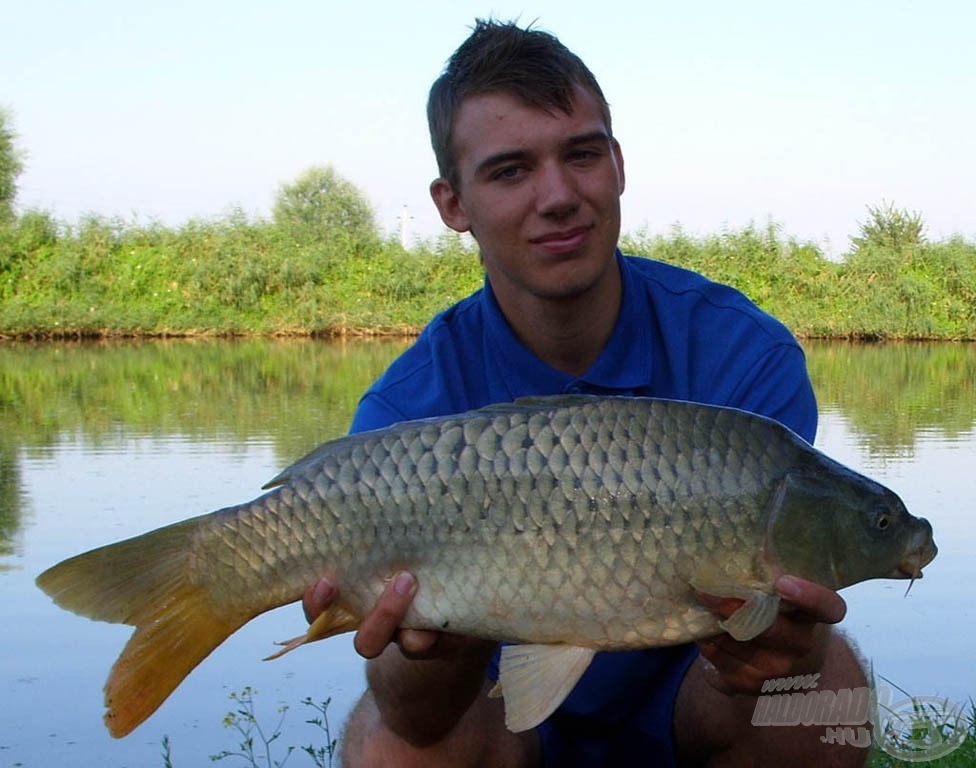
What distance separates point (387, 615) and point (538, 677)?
0.63 ft

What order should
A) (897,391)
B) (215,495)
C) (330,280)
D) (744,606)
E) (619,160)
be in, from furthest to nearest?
1. (330,280)
2. (897,391)
3. (215,495)
4. (619,160)
5. (744,606)

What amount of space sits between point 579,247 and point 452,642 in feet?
1.95

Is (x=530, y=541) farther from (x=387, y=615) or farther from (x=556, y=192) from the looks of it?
(x=556, y=192)

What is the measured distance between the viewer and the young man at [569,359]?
1.95m

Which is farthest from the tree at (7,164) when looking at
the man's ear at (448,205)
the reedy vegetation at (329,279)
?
the man's ear at (448,205)

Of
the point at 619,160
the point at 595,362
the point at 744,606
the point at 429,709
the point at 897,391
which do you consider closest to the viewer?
the point at 744,606

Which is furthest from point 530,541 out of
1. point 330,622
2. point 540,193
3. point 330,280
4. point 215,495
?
point 330,280

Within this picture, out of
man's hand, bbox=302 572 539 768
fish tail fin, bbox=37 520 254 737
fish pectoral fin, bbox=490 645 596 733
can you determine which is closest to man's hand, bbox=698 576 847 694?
fish pectoral fin, bbox=490 645 596 733

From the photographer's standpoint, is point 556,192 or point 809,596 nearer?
point 809,596

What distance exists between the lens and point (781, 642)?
65.1 inches

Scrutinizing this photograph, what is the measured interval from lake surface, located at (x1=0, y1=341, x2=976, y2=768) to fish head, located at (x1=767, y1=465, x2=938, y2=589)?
5.01 feet

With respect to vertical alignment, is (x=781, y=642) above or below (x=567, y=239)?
below

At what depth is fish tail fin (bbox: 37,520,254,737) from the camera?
1654 millimetres

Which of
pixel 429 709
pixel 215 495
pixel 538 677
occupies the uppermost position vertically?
pixel 538 677
